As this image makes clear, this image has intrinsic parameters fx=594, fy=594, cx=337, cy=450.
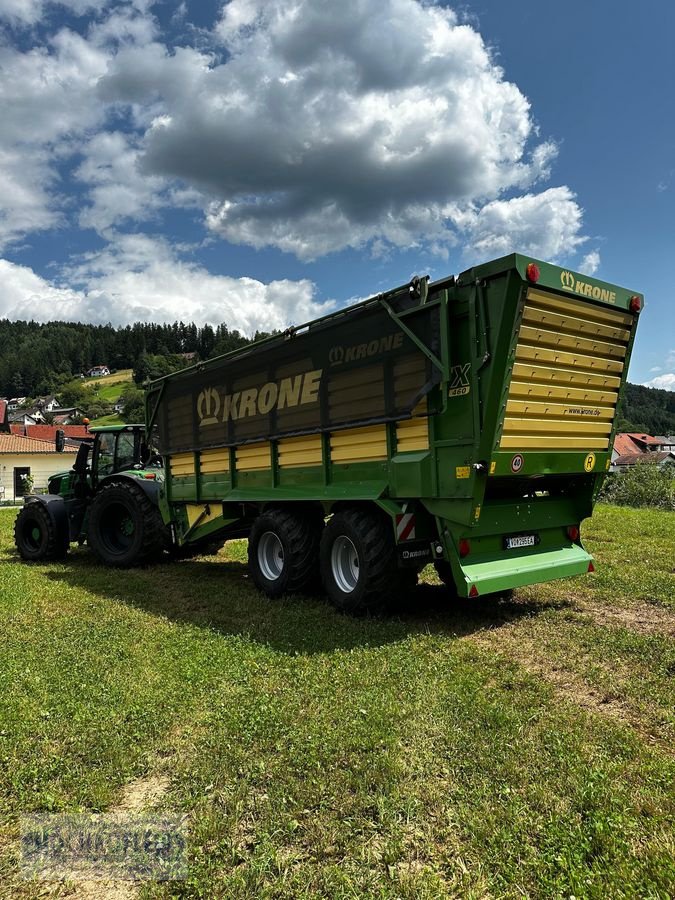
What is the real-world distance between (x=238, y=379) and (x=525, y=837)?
6.50m

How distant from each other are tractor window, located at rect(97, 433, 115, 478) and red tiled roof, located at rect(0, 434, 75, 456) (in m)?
33.4

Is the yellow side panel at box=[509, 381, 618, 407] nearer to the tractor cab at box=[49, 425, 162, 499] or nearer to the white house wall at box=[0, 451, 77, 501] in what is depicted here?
the tractor cab at box=[49, 425, 162, 499]

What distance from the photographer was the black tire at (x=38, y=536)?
35.4ft

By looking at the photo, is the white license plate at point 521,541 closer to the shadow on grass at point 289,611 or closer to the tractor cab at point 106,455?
the shadow on grass at point 289,611

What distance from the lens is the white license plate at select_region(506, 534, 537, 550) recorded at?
6102 mm

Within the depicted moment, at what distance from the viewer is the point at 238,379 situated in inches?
318

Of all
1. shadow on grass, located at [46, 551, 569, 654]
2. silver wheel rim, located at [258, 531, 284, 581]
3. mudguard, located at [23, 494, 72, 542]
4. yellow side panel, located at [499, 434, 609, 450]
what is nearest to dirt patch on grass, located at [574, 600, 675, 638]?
shadow on grass, located at [46, 551, 569, 654]

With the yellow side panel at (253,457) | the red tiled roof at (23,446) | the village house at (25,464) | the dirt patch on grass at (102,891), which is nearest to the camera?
the dirt patch on grass at (102,891)

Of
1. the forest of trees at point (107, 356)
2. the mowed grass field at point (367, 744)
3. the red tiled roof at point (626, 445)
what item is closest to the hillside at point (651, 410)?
the forest of trees at point (107, 356)

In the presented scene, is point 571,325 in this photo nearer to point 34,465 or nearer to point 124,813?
point 124,813

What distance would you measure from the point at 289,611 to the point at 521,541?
2.60 m

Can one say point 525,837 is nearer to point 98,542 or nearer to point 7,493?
point 98,542

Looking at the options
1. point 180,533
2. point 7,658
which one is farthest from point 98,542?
point 7,658

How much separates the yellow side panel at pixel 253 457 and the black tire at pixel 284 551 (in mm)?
662
